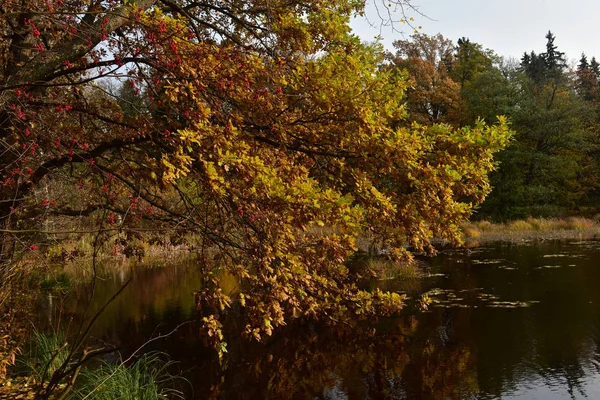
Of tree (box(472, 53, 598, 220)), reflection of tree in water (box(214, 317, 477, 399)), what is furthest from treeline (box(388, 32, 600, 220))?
reflection of tree in water (box(214, 317, 477, 399))

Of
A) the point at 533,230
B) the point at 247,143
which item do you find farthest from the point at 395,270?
the point at 533,230

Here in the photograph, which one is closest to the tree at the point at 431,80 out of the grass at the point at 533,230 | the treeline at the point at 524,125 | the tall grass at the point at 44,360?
the treeline at the point at 524,125

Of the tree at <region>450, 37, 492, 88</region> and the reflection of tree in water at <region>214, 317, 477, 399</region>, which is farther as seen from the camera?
the tree at <region>450, 37, 492, 88</region>

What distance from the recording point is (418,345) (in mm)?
9414

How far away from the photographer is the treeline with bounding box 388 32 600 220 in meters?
34.5

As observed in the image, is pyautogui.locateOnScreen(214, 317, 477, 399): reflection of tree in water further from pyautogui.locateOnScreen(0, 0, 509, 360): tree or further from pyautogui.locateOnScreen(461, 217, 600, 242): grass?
pyautogui.locateOnScreen(461, 217, 600, 242): grass

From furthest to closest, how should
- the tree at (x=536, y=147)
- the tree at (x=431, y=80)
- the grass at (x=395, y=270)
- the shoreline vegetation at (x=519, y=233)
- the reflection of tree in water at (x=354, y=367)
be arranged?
the tree at (x=431, y=80)
the tree at (x=536, y=147)
the shoreline vegetation at (x=519, y=233)
the grass at (x=395, y=270)
the reflection of tree in water at (x=354, y=367)

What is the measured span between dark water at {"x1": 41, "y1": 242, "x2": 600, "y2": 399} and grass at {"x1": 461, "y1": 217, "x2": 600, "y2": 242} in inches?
463

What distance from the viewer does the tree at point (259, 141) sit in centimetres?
494

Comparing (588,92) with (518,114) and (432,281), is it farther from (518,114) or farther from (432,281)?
(432,281)

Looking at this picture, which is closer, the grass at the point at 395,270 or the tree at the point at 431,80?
the grass at the point at 395,270

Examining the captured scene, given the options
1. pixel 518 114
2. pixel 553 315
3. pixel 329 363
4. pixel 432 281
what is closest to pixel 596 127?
pixel 518 114

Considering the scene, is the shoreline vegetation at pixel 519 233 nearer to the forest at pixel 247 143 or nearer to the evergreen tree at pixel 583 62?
the forest at pixel 247 143

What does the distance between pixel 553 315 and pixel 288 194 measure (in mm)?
8571
